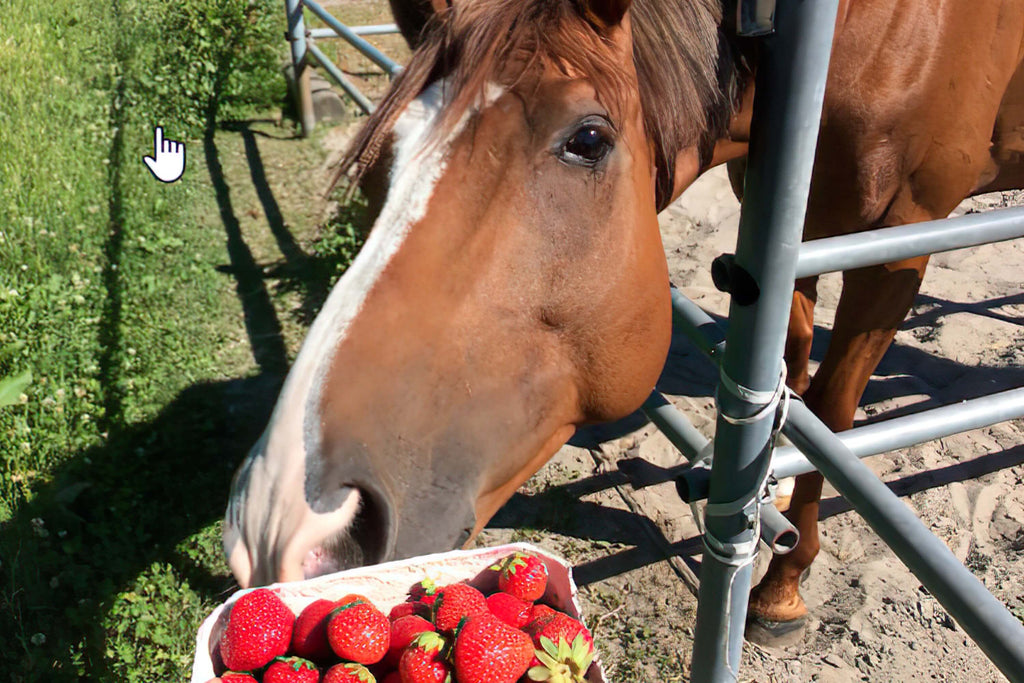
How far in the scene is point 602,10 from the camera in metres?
1.35

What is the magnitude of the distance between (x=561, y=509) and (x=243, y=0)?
6241 millimetres

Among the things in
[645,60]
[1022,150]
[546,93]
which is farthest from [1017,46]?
[546,93]

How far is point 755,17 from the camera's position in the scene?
0.93 m

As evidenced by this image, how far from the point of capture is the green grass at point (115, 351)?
7.89 feet

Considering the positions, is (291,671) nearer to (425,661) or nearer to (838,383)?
(425,661)

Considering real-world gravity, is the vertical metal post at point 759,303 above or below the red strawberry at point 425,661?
above

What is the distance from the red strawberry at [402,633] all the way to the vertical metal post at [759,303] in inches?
20.0

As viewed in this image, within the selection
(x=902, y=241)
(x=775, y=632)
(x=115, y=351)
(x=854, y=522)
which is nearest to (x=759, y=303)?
(x=902, y=241)

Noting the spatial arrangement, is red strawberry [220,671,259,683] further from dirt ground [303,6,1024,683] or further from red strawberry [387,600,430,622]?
dirt ground [303,6,1024,683]

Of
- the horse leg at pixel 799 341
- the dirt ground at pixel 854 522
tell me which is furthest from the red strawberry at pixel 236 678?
the horse leg at pixel 799 341

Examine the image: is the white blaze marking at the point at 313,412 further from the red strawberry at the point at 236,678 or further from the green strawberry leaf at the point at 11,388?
the green strawberry leaf at the point at 11,388

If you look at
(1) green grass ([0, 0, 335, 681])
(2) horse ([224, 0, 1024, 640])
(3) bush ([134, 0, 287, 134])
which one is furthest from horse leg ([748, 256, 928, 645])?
(3) bush ([134, 0, 287, 134])

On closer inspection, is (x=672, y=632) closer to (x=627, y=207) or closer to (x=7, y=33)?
(x=627, y=207)

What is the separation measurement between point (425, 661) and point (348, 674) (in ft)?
0.39
